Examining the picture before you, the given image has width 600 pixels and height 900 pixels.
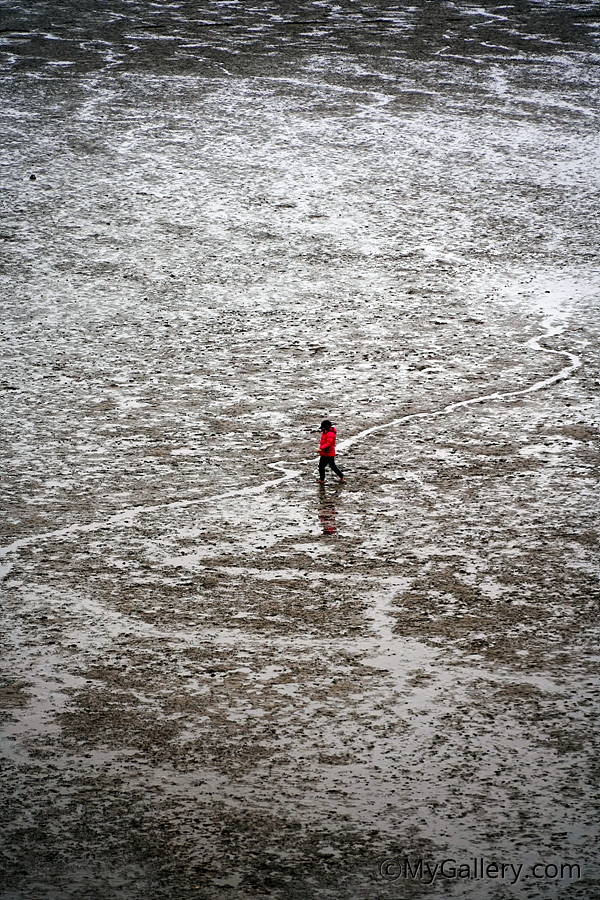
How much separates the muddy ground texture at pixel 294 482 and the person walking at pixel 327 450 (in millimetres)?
209

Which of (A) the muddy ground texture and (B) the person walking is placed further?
(B) the person walking

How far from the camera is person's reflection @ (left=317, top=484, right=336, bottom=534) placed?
31.9 feet

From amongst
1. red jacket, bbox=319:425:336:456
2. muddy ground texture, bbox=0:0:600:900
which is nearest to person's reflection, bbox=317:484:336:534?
muddy ground texture, bbox=0:0:600:900

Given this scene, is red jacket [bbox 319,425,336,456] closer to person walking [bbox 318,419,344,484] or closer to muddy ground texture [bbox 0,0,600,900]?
person walking [bbox 318,419,344,484]

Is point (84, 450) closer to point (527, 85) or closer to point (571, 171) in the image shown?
point (571, 171)

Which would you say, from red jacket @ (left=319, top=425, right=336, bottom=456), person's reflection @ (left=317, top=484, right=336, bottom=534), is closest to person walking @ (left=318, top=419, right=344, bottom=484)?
red jacket @ (left=319, top=425, right=336, bottom=456)

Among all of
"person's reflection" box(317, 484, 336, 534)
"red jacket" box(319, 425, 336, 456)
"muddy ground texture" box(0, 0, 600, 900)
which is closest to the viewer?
"muddy ground texture" box(0, 0, 600, 900)

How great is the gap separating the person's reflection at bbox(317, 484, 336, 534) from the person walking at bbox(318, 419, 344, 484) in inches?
7.9

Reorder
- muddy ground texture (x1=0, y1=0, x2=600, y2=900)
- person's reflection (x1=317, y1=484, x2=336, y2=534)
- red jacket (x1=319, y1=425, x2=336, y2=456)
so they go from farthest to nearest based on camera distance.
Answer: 1. red jacket (x1=319, y1=425, x2=336, y2=456)
2. person's reflection (x1=317, y1=484, x2=336, y2=534)
3. muddy ground texture (x1=0, y1=0, x2=600, y2=900)

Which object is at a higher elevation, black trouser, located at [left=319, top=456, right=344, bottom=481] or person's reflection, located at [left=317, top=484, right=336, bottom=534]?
black trouser, located at [left=319, top=456, right=344, bottom=481]

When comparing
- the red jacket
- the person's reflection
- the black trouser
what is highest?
the red jacket

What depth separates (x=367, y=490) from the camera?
34.6ft

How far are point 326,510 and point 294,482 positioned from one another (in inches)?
29.1

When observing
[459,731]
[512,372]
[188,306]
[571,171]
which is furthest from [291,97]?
[459,731]
